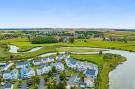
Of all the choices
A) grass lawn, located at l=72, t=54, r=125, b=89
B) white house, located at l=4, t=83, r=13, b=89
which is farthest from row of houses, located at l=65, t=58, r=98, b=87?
white house, located at l=4, t=83, r=13, b=89

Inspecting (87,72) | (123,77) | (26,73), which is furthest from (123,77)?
(26,73)

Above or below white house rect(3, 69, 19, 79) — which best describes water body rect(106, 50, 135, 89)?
below

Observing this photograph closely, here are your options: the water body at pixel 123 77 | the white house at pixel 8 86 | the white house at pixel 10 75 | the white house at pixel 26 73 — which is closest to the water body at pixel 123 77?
the water body at pixel 123 77

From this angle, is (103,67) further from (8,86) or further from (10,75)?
(8,86)

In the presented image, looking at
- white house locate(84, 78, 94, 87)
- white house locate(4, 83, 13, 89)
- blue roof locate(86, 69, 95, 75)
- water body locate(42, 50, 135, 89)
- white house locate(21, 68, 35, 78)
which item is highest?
white house locate(84, 78, 94, 87)

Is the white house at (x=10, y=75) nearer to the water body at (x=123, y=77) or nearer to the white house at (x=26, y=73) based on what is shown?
the white house at (x=26, y=73)

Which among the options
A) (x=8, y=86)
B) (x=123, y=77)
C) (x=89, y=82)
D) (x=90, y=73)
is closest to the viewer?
(x=8, y=86)

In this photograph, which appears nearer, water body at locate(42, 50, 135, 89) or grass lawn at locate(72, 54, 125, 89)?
grass lawn at locate(72, 54, 125, 89)

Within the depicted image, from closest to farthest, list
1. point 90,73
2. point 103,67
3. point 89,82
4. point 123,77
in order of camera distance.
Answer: point 89,82, point 123,77, point 90,73, point 103,67

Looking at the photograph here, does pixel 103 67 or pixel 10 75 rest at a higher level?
pixel 10 75

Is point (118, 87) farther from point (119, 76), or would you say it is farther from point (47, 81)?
point (47, 81)

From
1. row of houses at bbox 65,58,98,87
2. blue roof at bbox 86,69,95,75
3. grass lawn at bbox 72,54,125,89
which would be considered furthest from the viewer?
blue roof at bbox 86,69,95,75

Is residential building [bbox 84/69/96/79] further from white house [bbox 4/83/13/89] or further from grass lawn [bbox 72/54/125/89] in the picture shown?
white house [bbox 4/83/13/89]
